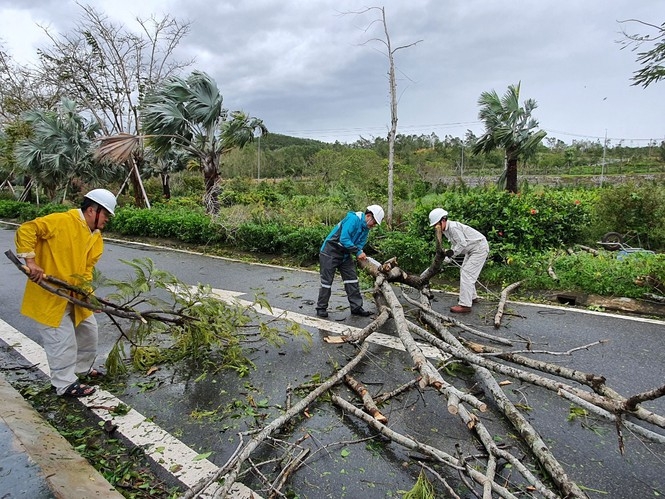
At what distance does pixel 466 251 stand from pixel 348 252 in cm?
183

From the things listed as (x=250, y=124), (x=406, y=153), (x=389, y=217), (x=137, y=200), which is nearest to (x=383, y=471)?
(x=389, y=217)

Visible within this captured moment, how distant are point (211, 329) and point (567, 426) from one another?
10.4 feet

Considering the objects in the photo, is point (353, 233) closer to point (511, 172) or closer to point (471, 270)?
point (471, 270)

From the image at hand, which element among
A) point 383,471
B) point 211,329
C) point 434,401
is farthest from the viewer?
point 211,329

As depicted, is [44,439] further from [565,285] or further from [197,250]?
[197,250]

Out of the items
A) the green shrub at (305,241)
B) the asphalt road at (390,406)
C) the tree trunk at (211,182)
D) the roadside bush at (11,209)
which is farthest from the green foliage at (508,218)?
the roadside bush at (11,209)

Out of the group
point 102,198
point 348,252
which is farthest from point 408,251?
point 102,198

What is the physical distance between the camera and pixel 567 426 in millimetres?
3070

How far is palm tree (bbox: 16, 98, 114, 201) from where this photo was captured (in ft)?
57.9

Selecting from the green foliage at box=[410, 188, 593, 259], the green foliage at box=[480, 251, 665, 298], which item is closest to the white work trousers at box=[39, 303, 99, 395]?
the green foliage at box=[480, 251, 665, 298]

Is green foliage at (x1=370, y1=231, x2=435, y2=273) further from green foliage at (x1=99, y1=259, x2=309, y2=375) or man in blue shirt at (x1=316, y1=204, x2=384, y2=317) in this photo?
green foliage at (x1=99, y1=259, x2=309, y2=375)

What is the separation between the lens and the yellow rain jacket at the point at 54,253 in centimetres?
335

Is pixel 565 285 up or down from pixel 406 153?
down

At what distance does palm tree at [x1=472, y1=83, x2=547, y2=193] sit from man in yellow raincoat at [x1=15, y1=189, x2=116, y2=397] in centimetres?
1287
